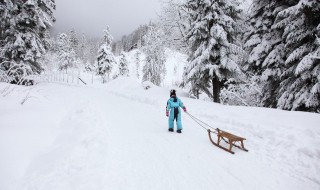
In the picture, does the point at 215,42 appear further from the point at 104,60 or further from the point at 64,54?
the point at 64,54

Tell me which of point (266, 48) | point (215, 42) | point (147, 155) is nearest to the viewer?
point (147, 155)

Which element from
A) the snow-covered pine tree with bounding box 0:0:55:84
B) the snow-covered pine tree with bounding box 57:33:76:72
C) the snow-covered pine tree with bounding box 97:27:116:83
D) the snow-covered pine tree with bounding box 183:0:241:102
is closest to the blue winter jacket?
the snow-covered pine tree with bounding box 183:0:241:102

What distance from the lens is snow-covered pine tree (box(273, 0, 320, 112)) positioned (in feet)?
30.8

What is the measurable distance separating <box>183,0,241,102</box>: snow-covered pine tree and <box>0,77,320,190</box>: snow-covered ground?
5.50 m

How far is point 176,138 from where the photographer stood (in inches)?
304

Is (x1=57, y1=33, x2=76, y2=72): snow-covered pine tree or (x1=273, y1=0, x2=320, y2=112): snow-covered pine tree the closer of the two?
(x1=273, y1=0, x2=320, y2=112): snow-covered pine tree

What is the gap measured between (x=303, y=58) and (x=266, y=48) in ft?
12.6

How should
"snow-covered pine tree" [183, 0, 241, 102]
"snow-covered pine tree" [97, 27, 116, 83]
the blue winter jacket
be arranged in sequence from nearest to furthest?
the blue winter jacket, "snow-covered pine tree" [183, 0, 241, 102], "snow-covered pine tree" [97, 27, 116, 83]

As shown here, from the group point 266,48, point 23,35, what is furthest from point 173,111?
point 23,35

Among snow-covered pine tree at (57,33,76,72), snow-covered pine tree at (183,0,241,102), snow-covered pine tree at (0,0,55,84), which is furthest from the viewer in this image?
snow-covered pine tree at (57,33,76,72)

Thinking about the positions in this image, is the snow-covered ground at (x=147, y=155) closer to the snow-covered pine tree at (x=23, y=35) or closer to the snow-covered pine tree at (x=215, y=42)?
the snow-covered pine tree at (x=215, y=42)

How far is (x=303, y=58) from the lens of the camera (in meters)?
9.55

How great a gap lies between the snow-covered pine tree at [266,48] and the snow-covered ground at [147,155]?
4.83 m

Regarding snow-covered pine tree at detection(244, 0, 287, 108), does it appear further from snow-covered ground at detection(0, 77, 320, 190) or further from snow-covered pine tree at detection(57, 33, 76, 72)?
snow-covered pine tree at detection(57, 33, 76, 72)
